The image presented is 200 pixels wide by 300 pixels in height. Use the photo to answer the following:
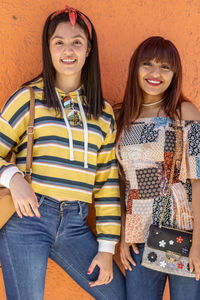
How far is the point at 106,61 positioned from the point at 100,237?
1.43 metres

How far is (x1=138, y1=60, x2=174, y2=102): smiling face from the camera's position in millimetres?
2650

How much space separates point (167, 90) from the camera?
2789mm

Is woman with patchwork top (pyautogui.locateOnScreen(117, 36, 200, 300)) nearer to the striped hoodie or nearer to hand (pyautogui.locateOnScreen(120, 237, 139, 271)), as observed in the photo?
hand (pyautogui.locateOnScreen(120, 237, 139, 271))

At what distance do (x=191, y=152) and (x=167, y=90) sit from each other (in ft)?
1.81

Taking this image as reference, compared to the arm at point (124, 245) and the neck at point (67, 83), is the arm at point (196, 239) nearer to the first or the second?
the arm at point (124, 245)

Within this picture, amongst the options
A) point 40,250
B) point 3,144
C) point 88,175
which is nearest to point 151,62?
point 88,175

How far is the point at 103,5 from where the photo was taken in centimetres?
312

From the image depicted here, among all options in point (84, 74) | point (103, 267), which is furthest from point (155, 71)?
point (103, 267)

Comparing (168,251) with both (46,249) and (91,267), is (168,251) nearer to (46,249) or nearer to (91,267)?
(91,267)

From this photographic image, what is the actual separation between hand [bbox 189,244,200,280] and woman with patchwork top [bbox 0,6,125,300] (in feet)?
1.81

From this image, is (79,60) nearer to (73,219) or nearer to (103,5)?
(103,5)

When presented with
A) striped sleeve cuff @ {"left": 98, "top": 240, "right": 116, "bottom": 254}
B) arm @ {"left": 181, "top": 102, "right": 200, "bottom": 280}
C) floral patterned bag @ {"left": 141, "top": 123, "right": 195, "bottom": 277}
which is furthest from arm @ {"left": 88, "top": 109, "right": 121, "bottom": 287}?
arm @ {"left": 181, "top": 102, "right": 200, "bottom": 280}

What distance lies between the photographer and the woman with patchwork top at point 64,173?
2355mm

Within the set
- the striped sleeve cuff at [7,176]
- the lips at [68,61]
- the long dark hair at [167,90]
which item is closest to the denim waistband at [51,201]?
the striped sleeve cuff at [7,176]
